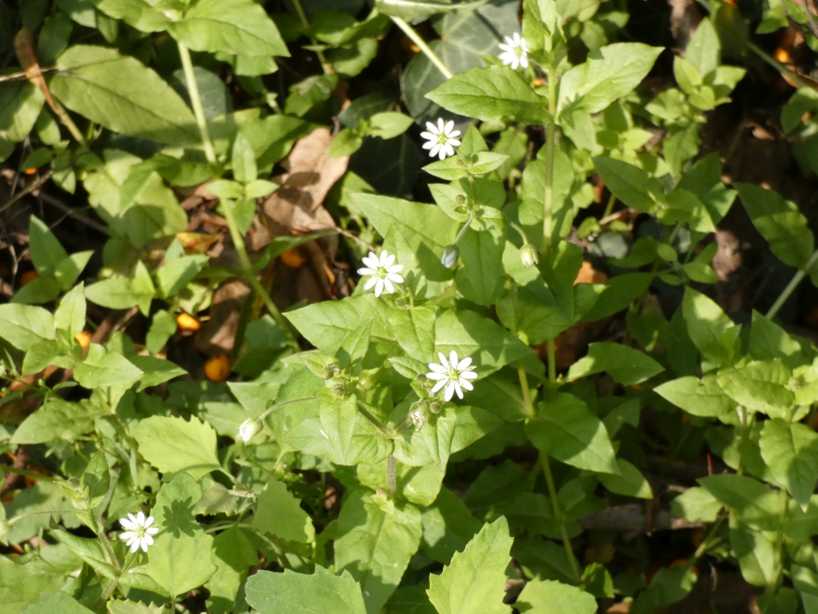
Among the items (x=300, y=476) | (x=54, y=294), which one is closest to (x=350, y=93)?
(x=54, y=294)

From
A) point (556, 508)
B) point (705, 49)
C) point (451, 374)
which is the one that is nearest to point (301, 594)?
point (451, 374)

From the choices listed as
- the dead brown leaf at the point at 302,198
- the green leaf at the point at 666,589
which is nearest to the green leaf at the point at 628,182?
the dead brown leaf at the point at 302,198

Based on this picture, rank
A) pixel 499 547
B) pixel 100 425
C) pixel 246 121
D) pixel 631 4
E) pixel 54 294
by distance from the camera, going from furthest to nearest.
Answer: pixel 631 4, pixel 246 121, pixel 54 294, pixel 100 425, pixel 499 547

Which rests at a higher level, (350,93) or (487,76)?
(487,76)

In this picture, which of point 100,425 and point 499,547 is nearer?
point 499,547

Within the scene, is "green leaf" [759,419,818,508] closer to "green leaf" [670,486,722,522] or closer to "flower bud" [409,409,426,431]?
"green leaf" [670,486,722,522]

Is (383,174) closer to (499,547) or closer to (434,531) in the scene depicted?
(434,531)

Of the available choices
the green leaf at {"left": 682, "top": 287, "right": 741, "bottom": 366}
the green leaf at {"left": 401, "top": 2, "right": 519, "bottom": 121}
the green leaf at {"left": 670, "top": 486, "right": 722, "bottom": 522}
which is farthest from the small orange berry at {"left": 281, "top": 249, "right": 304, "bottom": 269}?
the green leaf at {"left": 670, "top": 486, "right": 722, "bottom": 522}
